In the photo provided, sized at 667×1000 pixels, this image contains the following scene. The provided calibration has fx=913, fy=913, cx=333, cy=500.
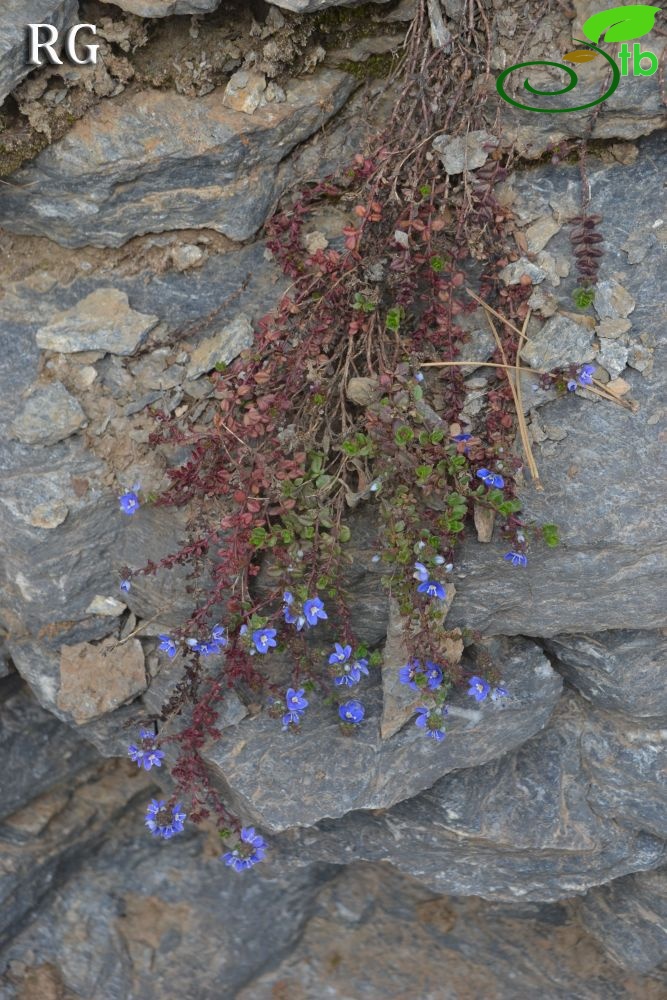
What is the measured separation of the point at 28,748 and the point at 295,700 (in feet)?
6.65

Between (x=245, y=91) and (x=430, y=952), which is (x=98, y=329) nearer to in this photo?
(x=245, y=91)

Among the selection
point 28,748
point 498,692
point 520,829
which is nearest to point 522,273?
point 498,692

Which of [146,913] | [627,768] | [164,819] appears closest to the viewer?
[164,819]

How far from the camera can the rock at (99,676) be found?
154 inches

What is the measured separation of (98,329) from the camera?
3723 millimetres

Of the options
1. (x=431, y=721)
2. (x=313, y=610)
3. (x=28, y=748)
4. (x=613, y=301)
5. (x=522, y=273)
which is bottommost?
(x=28, y=748)

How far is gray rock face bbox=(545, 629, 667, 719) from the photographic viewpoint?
3.66 metres

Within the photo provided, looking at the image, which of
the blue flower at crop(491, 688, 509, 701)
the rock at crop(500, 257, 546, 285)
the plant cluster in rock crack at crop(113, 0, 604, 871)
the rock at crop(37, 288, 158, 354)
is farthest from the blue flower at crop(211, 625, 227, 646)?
the rock at crop(500, 257, 546, 285)

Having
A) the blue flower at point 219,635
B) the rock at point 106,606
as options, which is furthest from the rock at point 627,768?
the rock at point 106,606

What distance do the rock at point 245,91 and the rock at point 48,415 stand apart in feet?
4.30

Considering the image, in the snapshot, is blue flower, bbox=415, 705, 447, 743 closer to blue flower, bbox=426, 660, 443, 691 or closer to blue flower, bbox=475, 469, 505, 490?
blue flower, bbox=426, 660, 443, 691

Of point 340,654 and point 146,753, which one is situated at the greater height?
point 340,654

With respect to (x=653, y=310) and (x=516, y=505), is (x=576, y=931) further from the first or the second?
(x=653, y=310)

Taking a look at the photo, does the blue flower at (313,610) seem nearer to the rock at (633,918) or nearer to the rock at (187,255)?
the rock at (187,255)
